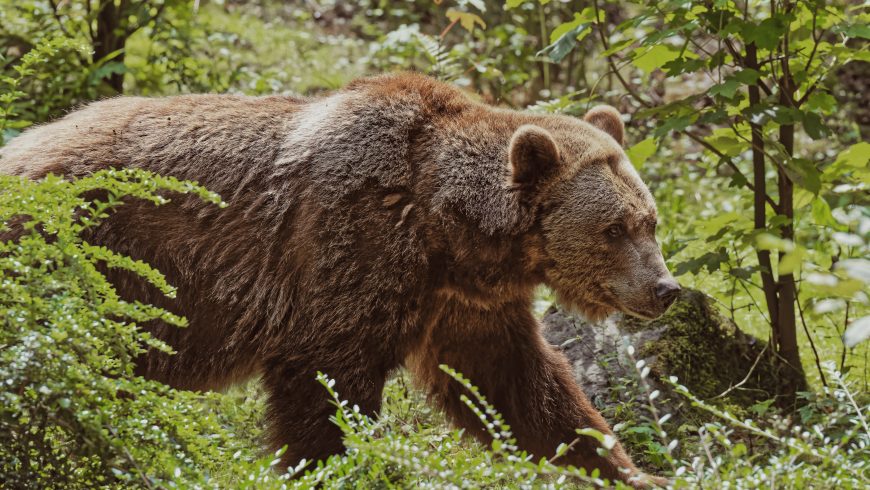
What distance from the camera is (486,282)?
4965 millimetres

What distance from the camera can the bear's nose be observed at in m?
4.79

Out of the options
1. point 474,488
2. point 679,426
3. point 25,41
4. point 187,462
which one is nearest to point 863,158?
point 679,426

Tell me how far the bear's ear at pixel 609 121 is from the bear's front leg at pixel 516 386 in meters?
1.15

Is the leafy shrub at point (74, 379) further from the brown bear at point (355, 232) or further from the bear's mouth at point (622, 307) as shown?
the bear's mouth at point (622, 307)

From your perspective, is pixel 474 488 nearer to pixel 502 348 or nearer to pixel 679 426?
pixel 502 348

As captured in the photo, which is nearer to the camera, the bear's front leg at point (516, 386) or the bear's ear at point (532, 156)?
the bear's ear at point (532, 156)

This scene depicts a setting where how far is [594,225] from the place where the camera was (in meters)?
4.89

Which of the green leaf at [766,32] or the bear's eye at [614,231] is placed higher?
the green leaf at [766,32]

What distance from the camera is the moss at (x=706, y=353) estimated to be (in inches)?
246

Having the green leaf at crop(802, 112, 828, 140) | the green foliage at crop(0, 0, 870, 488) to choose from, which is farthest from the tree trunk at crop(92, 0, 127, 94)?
the green leaf at crop(802, 112, 828, 140)

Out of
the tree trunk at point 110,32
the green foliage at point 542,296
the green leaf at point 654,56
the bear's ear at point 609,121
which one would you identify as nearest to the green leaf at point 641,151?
the green foliage at point 542,296

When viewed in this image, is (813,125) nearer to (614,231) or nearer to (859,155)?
(859,155)

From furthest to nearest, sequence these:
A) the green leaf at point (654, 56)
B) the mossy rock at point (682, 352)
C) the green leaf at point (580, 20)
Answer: the mossy rock at point (682, 352) < the green leaf at point (654, 56) < the green leaf at point (580, 20)

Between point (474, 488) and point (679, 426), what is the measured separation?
292 cm
